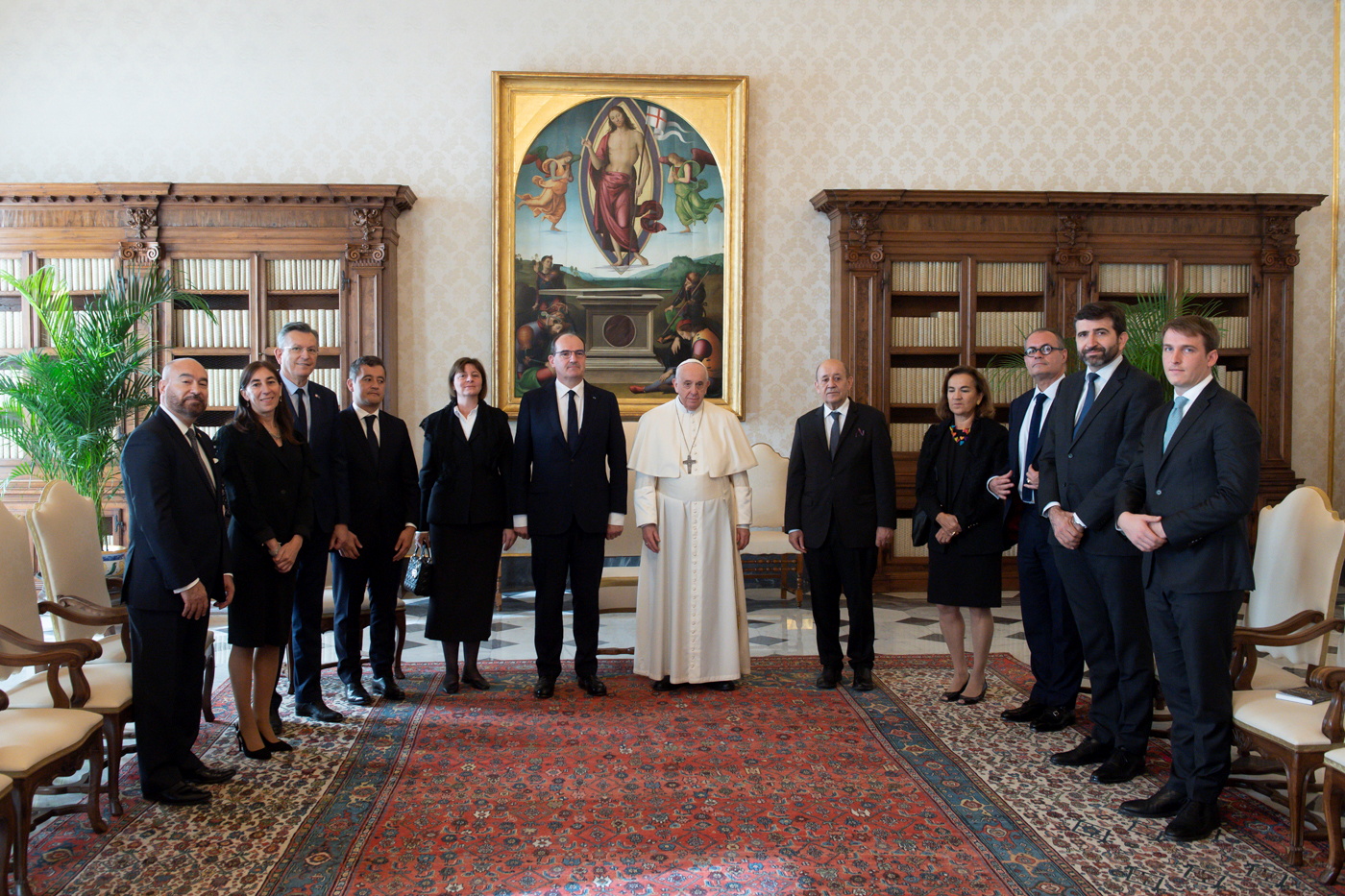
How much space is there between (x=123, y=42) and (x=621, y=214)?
4.04 m

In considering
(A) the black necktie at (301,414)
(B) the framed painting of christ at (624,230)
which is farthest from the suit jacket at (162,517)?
(B) the framed painting of christ at (624,230)

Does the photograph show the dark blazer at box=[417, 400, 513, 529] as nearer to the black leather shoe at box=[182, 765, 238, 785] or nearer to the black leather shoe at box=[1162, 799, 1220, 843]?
the black leather shoe at box=[182, 765, 238, 785]

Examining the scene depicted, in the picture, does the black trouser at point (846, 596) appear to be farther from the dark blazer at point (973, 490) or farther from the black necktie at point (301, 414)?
the black necktie at point (301, 414)

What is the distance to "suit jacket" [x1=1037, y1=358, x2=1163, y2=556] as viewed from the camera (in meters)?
3.42

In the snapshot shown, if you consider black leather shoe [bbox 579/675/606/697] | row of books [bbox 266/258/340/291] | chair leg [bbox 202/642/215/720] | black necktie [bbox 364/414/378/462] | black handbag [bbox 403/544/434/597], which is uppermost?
row of books [bbox 266/258/340/291]

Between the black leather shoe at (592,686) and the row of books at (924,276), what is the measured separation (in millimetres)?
4158

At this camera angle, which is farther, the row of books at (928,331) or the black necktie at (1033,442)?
the row of books at (928,331)

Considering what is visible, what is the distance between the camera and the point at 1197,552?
296cm

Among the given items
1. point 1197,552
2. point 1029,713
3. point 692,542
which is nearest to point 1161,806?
point 1197,552

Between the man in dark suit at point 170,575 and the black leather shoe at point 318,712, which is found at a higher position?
the man in dark suit at point 170,575

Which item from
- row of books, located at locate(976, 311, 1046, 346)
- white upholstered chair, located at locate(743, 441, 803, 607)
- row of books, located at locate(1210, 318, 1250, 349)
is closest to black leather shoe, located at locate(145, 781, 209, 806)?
white upholstered chair, located at locate(743, 441, 803, 607)

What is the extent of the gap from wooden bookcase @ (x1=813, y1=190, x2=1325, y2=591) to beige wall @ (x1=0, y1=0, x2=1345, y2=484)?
0.43 metres

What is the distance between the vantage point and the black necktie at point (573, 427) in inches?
187

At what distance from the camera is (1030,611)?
166 inches
